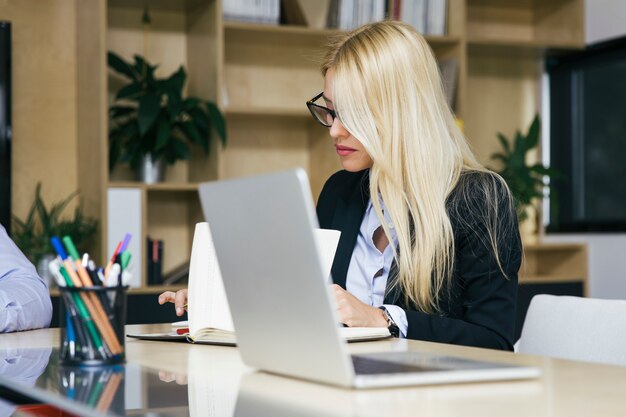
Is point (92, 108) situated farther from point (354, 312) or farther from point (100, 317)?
point (100, 317)

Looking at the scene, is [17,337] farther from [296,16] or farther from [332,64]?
[296,16]

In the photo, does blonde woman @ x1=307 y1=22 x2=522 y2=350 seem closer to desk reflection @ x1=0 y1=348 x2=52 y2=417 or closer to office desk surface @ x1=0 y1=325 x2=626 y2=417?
office desk surface @ x1=0 y1=325 x2=626 y2=417

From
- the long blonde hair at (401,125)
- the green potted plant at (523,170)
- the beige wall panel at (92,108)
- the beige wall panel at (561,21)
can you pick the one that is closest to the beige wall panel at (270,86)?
the beige wall panel at (92,108)

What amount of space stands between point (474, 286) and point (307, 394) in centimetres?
82

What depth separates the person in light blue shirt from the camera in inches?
71.1

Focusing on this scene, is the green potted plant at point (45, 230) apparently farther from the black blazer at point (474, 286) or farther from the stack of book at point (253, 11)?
the black blazer at point (474, 286)

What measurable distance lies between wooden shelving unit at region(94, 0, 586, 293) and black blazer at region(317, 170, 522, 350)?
214 centimetres

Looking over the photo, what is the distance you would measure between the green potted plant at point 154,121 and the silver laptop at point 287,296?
262 centimetres

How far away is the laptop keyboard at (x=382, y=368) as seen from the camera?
1047 millimetres

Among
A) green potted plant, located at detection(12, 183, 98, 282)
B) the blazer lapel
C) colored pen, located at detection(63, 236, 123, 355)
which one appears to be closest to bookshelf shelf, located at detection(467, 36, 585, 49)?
green potted plant, located at detection(12, 183, 98, 282)

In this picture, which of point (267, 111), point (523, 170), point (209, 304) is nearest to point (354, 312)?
point (209, 304)

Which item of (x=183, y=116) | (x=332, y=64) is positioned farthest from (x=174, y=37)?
(x=332, y=64)

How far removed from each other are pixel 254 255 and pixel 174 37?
10.7 ft

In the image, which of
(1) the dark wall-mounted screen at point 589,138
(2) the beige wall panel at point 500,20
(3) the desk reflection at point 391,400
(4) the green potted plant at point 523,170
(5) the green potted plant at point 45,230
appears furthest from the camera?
(2) the beige wall panel at point 500,20
